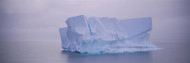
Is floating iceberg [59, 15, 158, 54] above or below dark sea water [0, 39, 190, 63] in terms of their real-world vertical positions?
above

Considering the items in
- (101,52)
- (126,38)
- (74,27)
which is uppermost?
(74,27)

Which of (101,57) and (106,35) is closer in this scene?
(101,57)

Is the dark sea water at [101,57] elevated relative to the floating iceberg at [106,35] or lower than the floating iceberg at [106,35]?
lower

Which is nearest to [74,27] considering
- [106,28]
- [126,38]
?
[106,28]

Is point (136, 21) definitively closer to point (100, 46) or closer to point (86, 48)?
point (100, 46)

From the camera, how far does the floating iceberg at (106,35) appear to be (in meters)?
14.1

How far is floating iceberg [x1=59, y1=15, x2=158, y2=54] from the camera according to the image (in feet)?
46.1

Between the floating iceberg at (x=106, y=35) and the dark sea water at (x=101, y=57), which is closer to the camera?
the dark sea water at (x=101, y=57)

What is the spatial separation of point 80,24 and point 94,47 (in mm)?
1997

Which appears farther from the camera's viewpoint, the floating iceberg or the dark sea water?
the floating iceberg

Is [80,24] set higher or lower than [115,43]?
higher

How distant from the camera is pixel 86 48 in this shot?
1423 centimetres

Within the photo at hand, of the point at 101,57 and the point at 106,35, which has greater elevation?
the point at 106,35

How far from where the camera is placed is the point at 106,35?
14.7 metres
